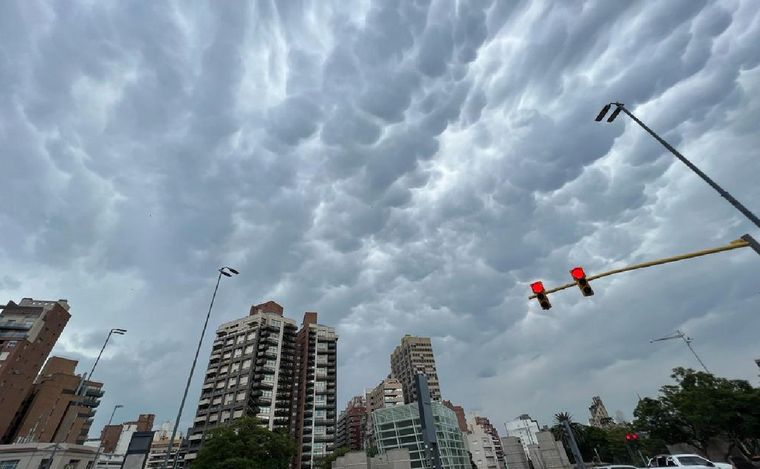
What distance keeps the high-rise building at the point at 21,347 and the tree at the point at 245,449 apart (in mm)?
46624

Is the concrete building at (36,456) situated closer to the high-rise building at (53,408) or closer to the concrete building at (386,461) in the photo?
the high-rise building at (53,408)

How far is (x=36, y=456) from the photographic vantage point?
43.8m

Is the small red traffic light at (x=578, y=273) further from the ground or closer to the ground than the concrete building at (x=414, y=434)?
closer to the ground

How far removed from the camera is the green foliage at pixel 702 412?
111 feet

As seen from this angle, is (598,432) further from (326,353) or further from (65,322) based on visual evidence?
(65,322)

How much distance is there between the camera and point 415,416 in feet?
251

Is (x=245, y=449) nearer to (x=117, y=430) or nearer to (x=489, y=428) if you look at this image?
(x=117, y=430)

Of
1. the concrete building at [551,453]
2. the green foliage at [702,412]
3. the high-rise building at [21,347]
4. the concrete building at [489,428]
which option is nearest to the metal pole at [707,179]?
the concrete building at [551,453]

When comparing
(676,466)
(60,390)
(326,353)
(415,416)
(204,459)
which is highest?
(326,353)

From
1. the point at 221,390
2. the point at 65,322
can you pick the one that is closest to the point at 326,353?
the point at 221,390

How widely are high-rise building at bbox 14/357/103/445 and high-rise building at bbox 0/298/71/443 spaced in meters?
1.84

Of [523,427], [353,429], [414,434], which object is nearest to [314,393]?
[414,434]

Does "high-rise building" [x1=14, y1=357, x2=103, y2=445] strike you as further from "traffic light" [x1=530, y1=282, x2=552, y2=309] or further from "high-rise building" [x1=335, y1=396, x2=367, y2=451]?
"traffic light" [x1=530, y1=282, x2=552, y2=309]

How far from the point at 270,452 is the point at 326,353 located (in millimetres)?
62268
